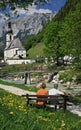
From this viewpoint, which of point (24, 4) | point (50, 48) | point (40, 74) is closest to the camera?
point (24, 4)

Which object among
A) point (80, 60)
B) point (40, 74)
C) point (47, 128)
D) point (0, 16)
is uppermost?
point (0, 16)

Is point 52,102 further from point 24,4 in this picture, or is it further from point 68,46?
point 68,46

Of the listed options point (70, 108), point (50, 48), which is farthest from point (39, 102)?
point (50, 48)

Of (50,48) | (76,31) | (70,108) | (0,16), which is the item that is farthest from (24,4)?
(50,48)

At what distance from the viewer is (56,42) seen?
322 feet

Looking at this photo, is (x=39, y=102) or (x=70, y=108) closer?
(x=39, y=102)

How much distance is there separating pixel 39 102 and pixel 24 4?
501cm

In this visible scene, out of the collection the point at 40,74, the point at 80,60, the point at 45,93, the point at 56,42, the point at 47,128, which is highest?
the point at 47,128

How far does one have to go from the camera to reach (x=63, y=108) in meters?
19.2

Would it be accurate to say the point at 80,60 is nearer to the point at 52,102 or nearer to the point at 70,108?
the point at 70,108

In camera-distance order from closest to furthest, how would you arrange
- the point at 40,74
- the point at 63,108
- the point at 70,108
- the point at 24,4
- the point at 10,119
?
the point at 10,119, the point at 24,4, the point at 63,108, the point at 70,108, the point at 40,74

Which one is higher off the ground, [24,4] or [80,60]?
[24,4]

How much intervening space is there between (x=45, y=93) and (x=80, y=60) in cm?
1804

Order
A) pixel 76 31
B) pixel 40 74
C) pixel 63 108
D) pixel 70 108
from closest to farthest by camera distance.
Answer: pixel 63 108
pixel 70 108
pixel 76 31
pixel 40 74
